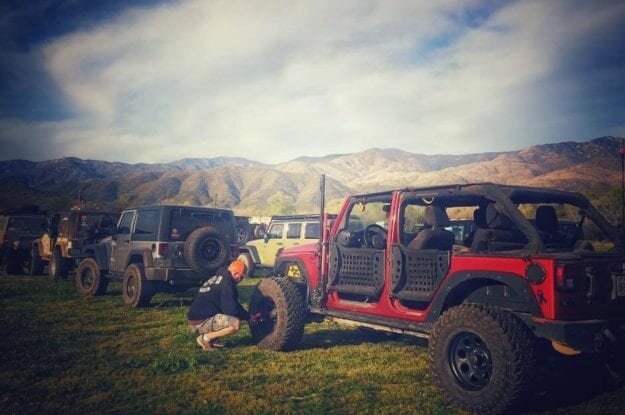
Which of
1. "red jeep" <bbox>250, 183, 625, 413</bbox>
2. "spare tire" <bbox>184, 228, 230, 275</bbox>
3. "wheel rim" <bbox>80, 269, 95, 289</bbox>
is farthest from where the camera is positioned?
"wheel rim" <bbox>80, 269, 95, 289</bbox>

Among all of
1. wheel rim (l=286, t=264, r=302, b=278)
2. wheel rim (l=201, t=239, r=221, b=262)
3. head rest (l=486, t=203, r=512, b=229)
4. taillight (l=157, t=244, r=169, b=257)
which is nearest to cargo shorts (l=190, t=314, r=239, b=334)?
wheel rim (l=286, t=264, r=302, b=278)

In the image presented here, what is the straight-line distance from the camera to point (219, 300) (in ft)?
19.1

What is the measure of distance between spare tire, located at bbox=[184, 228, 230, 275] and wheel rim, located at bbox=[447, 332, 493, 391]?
5.79 metres

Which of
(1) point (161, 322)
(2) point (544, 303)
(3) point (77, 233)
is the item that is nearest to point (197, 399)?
(2) point (544, 303)

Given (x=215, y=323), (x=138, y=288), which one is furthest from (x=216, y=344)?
(x=138, y=288)

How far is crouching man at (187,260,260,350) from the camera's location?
5676 millimetres

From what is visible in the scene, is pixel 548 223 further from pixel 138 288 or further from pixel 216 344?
pixel 138 288

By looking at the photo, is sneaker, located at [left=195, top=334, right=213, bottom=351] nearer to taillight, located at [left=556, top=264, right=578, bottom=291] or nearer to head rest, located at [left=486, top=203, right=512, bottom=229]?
head rest, located at [left=486, top=203, right=512, bottom=229]

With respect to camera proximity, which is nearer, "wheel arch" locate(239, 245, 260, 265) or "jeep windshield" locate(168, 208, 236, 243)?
"jeep windshield" locate(168, 208, 236, 243)

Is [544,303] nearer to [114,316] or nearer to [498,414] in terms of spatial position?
[498,414]

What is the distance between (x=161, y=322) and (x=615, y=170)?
13102 centimetres

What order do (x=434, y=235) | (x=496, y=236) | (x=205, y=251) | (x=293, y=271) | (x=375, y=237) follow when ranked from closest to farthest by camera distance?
(x=496, y=236) < (x=434, y=235) < (x=375, y=237) < (x=293, y=271) < (x=205, y=251)

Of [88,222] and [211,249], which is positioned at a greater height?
[88,222]

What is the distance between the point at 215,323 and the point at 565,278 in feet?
14.5
